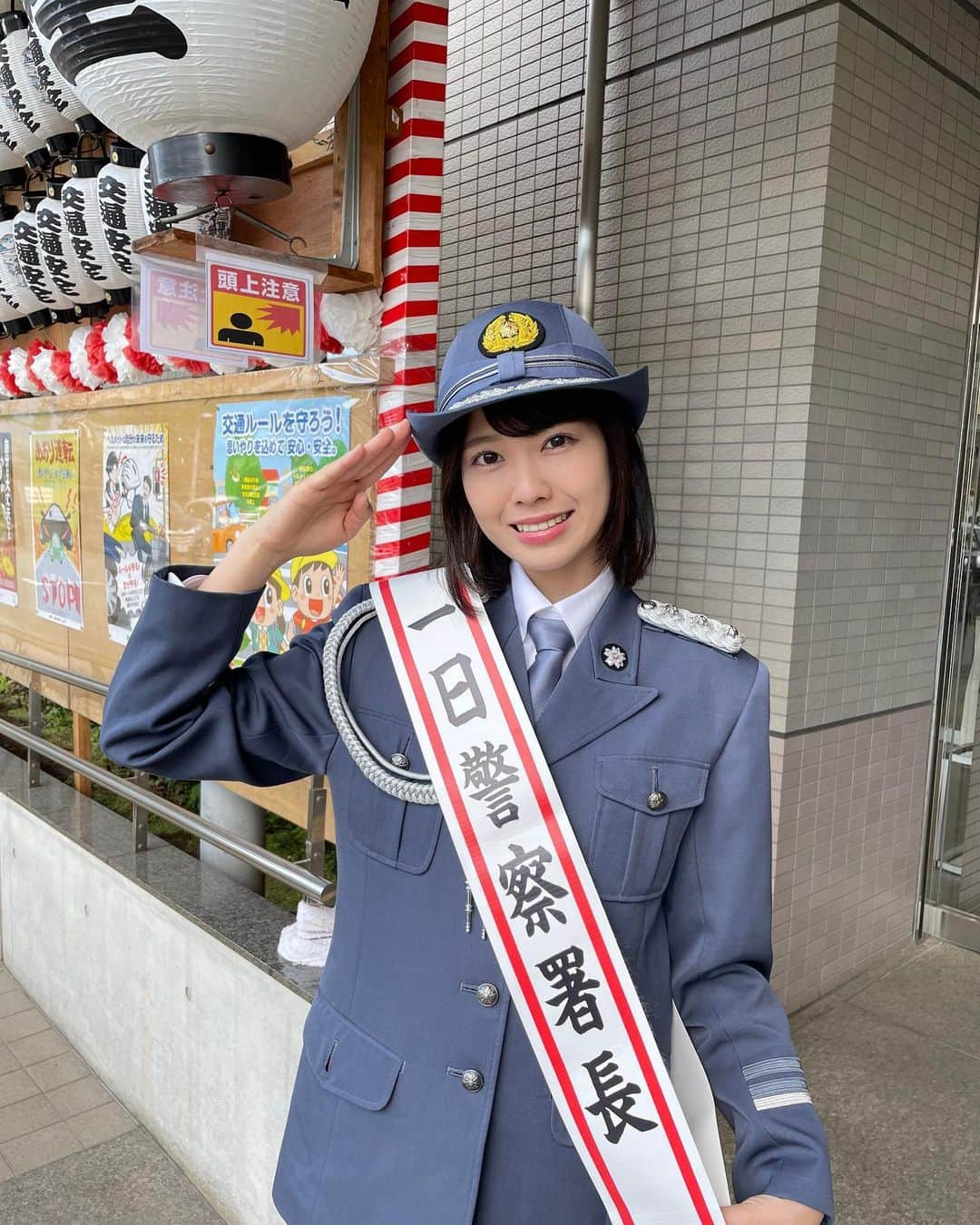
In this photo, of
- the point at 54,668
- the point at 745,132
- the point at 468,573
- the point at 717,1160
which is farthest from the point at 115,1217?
the point at 745,132

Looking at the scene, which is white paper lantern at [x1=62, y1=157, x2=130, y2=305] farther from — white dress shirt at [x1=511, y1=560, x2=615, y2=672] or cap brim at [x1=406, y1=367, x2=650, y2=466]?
white dress shirt at [x1=511, y1=560, x2=615, y2=672]

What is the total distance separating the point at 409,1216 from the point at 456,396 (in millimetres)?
1198

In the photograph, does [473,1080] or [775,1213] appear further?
[473,1080]

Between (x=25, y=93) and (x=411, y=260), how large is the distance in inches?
85.1

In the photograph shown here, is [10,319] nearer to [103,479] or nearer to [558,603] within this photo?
[103,479]

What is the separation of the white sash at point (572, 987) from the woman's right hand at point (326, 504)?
0.43m

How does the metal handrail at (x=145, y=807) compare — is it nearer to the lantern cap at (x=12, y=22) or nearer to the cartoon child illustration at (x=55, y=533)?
the cartoon child illustration at (x=55, y=533)

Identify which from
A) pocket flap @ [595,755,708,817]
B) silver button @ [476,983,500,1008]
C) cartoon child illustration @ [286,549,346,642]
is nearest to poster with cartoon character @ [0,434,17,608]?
cartoon child illustration @ [286,549,346,642]

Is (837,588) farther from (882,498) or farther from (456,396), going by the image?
(456,396)

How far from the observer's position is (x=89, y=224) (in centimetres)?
344

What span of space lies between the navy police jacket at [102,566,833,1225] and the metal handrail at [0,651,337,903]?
3.93ft

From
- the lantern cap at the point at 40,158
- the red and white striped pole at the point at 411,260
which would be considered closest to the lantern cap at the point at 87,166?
the lantern cap at the point at 40,158

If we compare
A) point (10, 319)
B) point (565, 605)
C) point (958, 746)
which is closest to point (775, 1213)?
point (565, 605)

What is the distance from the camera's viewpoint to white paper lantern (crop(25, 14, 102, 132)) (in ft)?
11.5
